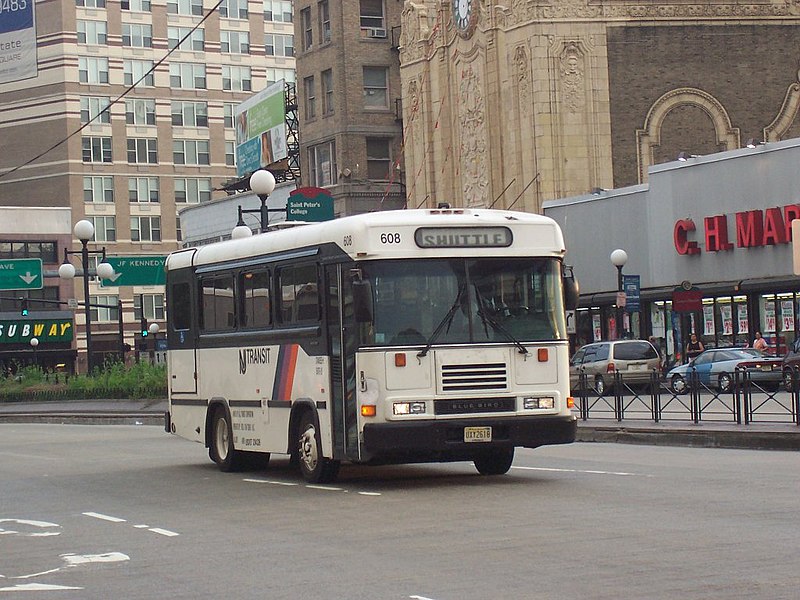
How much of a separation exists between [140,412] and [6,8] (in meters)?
12.9

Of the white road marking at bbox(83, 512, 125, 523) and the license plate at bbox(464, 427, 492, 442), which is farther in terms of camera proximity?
the license plate at bbox(464, 427, 492, 442)

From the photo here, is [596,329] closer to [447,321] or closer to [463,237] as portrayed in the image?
[463,237]

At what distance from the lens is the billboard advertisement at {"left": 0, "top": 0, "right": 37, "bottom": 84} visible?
47469mm

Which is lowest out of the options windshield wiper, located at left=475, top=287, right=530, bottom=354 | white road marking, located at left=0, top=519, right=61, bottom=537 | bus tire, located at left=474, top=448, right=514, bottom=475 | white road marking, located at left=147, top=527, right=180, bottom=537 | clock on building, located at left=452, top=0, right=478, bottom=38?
white road marking, located at left=0, top=519, right=61, bottom=537

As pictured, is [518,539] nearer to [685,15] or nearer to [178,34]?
[685,15]

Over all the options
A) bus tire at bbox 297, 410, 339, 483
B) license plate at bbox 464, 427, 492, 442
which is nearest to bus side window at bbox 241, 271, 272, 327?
bus tire at bbox 297, 410, 339, 483

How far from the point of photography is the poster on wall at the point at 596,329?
5853 cm

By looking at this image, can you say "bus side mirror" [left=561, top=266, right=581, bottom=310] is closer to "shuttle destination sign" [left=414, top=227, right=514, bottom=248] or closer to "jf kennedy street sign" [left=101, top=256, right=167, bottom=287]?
"shuttle destination sign" [left=414, top=227, right=514, bottom=248]

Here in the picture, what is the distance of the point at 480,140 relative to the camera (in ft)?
204

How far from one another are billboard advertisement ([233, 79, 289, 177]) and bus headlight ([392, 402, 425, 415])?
63228mm

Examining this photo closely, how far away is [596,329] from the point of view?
193ft

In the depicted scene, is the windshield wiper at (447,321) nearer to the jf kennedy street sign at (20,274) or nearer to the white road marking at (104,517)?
the white road marking at (104,517)

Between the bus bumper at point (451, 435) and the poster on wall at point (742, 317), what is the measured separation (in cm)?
3444

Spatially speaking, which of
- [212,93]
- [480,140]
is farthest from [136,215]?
[480,140]
